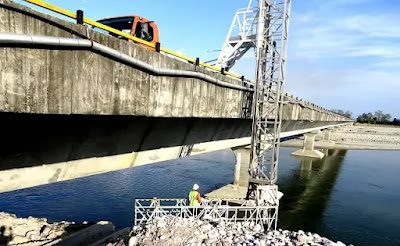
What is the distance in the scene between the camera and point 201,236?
7.41 meters

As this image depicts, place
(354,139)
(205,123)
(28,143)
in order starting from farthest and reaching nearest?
(354,139) < (205,123) < (28,143)

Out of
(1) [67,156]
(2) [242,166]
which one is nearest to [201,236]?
(1) [67,156]

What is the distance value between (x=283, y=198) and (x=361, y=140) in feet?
215

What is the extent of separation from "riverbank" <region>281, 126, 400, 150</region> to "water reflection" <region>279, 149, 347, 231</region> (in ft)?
73.3

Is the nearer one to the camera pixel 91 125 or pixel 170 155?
pixel 91 125

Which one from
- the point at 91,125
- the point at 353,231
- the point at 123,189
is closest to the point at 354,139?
the point at 353,231

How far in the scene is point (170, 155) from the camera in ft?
34.4

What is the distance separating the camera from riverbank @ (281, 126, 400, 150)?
220 feet

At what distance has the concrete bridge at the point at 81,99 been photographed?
14.8ft

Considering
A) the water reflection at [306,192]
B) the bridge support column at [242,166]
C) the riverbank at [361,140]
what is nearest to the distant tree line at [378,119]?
the riverbank at [361,140]

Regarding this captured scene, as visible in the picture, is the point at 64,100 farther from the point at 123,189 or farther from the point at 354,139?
the point at 354,139

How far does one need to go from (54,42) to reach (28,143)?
258 cm

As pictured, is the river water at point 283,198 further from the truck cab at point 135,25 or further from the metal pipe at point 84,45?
the metal pipe at point 84,45

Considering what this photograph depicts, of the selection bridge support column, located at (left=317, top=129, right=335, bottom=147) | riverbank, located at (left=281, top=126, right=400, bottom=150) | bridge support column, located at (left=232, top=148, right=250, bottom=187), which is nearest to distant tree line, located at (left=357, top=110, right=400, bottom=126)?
riverbank, located at (left=281, top=126, right=400, bottom=150)
